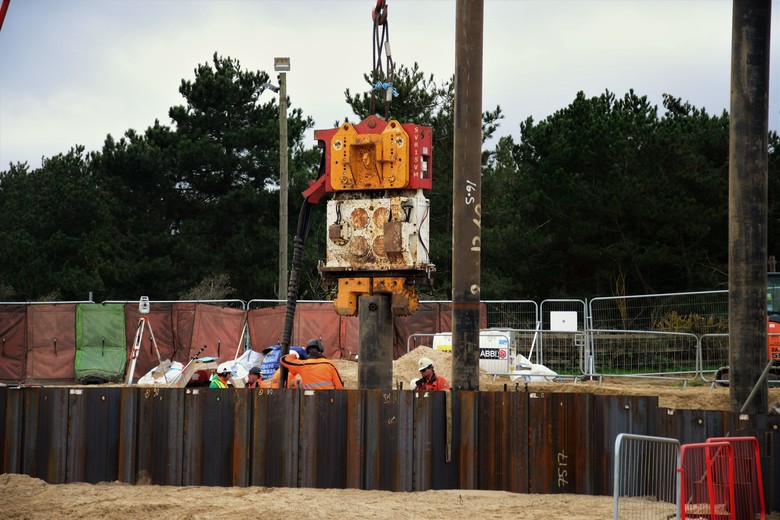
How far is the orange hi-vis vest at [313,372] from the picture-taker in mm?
15086

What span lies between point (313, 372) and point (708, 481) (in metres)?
6.60

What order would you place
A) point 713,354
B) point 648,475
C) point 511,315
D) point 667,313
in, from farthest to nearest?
point 511,315 < point 667,313 < point 713,354 < point 648,475

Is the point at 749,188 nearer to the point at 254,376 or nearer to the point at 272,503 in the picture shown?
the point at 272,503

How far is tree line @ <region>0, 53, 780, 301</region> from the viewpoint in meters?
38.7

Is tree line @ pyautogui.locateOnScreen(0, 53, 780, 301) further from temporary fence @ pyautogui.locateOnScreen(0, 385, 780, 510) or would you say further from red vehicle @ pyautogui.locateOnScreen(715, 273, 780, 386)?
temporary fence @ pyautogui.locateOnScreen(0, 385, 780, 510)

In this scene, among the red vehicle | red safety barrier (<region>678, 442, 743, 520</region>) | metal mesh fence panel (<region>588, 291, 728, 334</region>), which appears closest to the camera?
red safety barrier (<region>678, 442, 743, 520</region>)

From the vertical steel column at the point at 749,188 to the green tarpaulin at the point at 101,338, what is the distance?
18244mm

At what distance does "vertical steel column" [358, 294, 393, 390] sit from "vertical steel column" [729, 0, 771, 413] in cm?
441

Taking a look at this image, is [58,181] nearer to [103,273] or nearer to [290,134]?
[103,273]

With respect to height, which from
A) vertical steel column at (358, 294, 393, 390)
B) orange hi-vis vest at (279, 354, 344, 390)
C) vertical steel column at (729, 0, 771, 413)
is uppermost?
vertical steel column at (729, 0, 771, 413)

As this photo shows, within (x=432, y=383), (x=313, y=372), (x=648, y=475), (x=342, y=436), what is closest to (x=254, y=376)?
(x=313, y=372)

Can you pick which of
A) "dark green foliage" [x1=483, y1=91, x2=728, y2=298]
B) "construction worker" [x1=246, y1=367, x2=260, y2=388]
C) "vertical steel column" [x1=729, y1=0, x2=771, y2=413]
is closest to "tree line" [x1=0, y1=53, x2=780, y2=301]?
"dark green foliage" [x1=483, y1=91, x2=728, y2=298]

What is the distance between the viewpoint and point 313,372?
15.2 metres

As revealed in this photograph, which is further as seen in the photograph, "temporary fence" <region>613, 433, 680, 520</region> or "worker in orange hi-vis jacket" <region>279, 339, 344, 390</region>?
"worker in orange hi-vis jacket" <region>279, 339, 344, 390</region>
